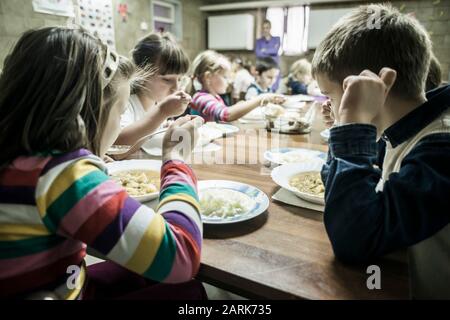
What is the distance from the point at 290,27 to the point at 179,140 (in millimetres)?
6885

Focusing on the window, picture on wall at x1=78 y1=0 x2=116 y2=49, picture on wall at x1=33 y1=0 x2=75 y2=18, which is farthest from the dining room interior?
the window

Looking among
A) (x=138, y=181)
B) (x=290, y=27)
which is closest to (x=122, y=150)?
(x=138, y=181)

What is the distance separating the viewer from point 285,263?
57cm

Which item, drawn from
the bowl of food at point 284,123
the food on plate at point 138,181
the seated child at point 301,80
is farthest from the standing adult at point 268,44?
the food on plate at point 138,181

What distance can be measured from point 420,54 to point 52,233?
0.82 m

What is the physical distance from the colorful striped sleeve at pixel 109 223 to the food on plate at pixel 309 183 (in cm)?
44

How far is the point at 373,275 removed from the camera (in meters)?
0.53

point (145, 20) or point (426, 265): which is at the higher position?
point (145, 20)

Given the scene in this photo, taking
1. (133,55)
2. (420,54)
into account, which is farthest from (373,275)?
(133,55)

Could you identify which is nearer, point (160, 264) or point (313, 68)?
point (160, 264)

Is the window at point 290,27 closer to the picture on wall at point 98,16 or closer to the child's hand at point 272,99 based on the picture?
the picture on wall at point 98,16

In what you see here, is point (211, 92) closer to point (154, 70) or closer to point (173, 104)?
point (154, 70)

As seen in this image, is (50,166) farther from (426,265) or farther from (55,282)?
(426,265)

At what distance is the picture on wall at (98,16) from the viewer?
4.28 metres
